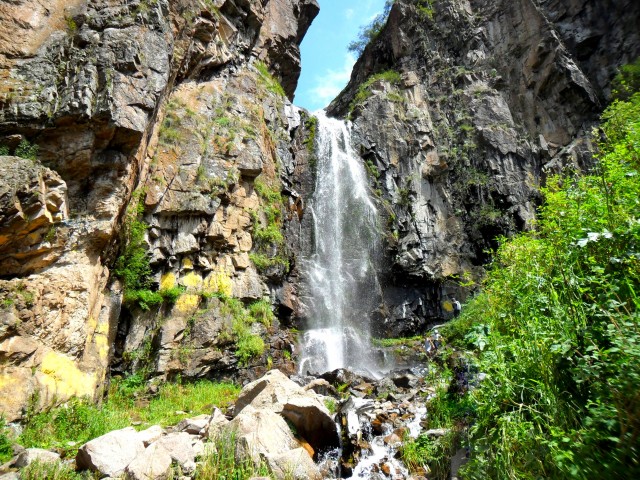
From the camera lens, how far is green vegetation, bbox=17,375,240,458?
293 inches

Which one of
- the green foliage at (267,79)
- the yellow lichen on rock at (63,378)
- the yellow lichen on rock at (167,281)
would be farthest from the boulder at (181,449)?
the green foliage at (267,79)

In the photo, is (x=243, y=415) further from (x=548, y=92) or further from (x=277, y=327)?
(x=548, y=92)

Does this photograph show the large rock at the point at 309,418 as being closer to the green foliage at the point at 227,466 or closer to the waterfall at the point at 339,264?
the green foliage at the point at 227,466

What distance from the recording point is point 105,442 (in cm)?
614

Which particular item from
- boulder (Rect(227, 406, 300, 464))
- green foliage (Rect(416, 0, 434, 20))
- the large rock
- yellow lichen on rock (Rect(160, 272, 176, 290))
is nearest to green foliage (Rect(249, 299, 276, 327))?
yellow lichen on rock (Rect(160, 272, 176, 290))

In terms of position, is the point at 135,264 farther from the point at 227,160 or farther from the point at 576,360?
the point at 576,360

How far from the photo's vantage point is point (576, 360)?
3.46 meters

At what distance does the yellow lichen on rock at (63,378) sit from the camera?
8.41 m

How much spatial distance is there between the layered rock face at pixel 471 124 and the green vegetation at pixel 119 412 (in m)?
11.4

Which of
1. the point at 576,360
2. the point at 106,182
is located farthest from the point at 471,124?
the point at 576,360

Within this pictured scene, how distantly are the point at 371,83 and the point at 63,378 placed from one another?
27.0 meters

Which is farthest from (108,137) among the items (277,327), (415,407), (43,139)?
(415,407)

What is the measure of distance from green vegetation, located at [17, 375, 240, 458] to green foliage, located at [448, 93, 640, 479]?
6979mm

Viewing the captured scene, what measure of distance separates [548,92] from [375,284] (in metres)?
17.9
